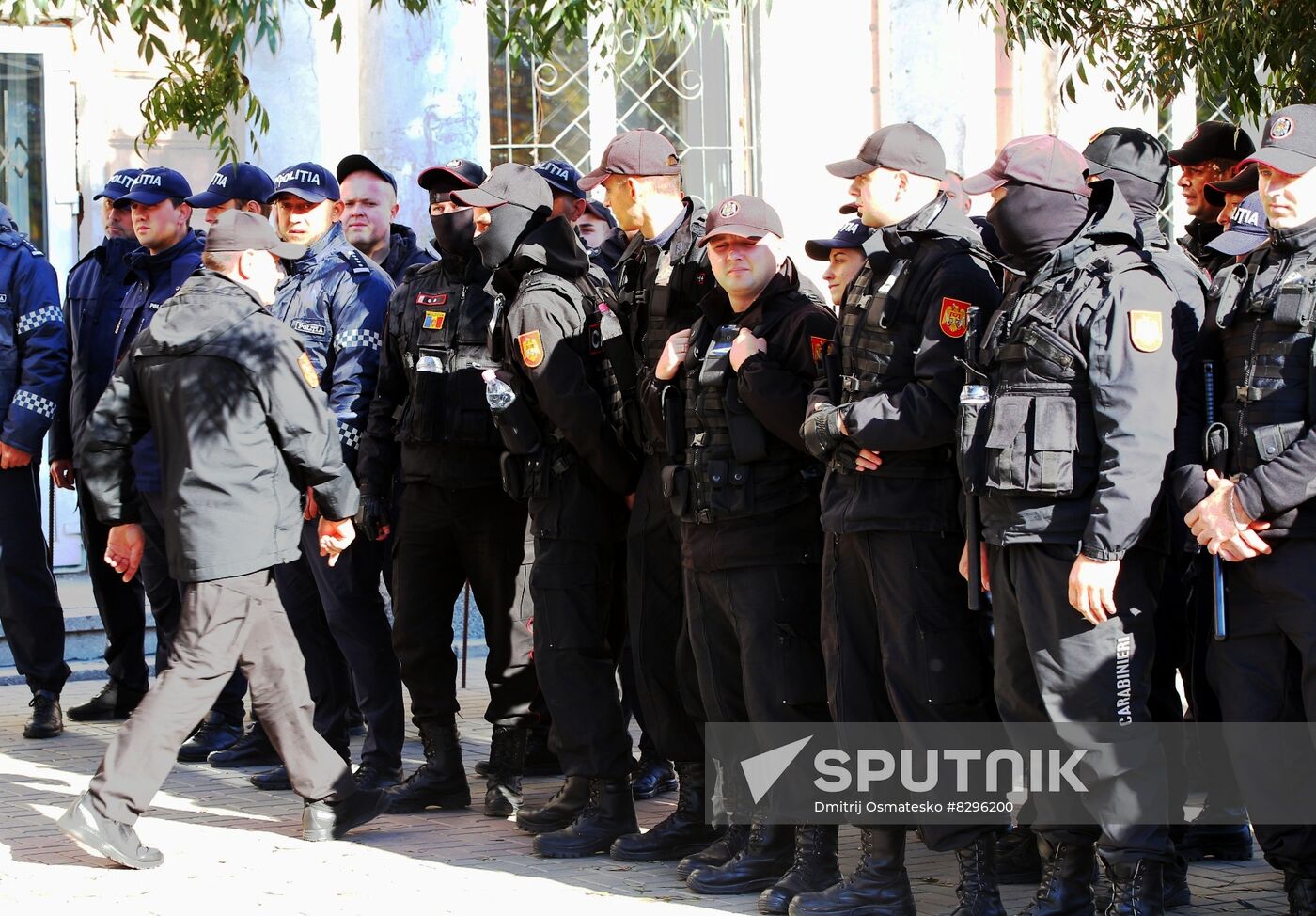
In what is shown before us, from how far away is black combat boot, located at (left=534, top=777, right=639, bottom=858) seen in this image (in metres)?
5.93

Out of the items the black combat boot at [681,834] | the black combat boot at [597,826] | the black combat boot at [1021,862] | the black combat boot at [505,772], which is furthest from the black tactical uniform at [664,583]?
the black combat boot at [1021,862]

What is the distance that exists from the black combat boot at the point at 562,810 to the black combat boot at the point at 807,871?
0.94m

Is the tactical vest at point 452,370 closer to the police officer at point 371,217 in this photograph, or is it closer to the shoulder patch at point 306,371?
the shoulder patch at point 306,371

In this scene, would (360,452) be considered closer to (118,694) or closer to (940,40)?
(118,694)

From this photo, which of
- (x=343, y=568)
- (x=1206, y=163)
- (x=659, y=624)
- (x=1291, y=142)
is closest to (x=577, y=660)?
(x=659, y=624)

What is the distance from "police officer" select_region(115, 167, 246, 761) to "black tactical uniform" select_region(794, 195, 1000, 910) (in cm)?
343

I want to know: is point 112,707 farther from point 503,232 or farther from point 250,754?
point 503,232

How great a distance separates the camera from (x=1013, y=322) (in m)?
4.84

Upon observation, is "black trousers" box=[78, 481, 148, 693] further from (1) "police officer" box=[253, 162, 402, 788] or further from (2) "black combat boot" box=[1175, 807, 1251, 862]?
(2) "black combat boot" box=[1175, 807, 1251, 862]

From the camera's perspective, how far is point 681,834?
5887 millimetres

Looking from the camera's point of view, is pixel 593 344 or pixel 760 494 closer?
pixel 760 494

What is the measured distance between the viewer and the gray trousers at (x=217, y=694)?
5.72 meters

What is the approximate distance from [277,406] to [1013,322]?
2.44 meters

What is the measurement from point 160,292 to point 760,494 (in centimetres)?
334
